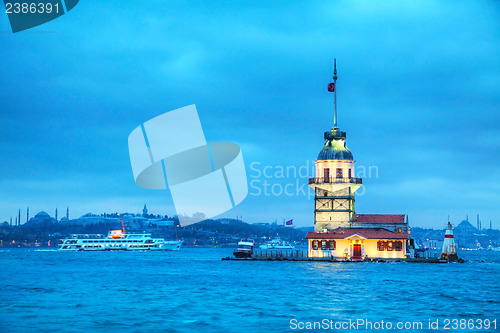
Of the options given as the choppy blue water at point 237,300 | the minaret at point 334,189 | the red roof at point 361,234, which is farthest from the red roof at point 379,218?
the choppy blue water at point 237,300

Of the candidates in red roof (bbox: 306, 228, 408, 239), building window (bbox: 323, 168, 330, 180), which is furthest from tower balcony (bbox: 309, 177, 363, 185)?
red roof (bbox: 306, 228, 408, 239)

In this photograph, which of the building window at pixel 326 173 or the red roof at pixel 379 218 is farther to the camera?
the building window at pixel 326 173

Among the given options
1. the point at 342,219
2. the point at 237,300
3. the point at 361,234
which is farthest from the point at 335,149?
the point at 237,300

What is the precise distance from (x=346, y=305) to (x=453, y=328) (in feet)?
34.4

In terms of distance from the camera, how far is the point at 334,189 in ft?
324

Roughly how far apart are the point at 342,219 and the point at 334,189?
4102 mm

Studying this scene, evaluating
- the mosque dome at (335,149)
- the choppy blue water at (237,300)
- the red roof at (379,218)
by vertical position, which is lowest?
the choppy blue water at (237,300)

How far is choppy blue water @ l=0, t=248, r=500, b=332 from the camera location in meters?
41.9

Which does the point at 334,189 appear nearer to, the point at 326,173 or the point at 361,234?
the point at 326,173

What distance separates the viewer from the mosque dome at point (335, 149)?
99.9 meters

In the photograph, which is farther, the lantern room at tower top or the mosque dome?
the mosque dome

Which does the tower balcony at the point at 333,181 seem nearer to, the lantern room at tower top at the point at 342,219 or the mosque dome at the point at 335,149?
the lantern room at tower top at the point at 342,219

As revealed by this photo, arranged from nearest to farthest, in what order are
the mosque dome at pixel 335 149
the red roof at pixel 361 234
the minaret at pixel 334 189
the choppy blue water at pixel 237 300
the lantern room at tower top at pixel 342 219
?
1. the choppy blue water at pixel 237 300
2. the red roof at pixel 361 234
3. the lantern room at tower top at pixel 342 219
4. the minaret at pixel 334 189
5. the mosque dome at pixel 335 149

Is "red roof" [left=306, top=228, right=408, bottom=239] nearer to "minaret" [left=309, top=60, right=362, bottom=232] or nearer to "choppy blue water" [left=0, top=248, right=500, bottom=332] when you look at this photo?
"minaret" [left=309, top=60, right=362, bottom=232]
